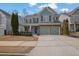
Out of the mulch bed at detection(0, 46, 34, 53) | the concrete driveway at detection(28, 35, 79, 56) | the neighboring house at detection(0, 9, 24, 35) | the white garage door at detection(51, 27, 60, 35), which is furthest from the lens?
the white garage door at detection(51, 27, 60, 35)

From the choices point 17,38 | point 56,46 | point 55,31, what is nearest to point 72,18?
point 55,31

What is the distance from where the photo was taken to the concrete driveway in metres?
7.83

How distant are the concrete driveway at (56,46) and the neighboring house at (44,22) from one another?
0.19 meters

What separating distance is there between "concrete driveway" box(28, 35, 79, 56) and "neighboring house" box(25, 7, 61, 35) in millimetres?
188

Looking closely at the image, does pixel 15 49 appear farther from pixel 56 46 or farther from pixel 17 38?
pixel 56 46

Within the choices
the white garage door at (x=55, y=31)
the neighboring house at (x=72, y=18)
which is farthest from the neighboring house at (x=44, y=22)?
the neighboring house at (x=72, y=18)

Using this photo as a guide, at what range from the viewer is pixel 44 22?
8398 mm

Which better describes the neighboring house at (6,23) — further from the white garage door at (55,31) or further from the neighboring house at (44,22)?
the white garage door at (55,31)

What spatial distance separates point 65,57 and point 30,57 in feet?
2.89

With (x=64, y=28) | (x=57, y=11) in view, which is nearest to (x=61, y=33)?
(x=64, y=28)

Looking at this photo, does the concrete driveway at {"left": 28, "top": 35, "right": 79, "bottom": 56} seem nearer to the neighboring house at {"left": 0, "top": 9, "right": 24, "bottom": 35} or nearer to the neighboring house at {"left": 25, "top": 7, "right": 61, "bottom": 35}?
the neighboring house at {"left": 25, "top": 7, "right": 61, "bottom": 35}

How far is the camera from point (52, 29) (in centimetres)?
848

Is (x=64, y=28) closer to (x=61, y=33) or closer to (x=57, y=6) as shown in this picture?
(x=61, y=33)

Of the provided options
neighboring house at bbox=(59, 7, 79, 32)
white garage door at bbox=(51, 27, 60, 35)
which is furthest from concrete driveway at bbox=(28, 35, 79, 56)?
neighboring house at bbox=(59, 7, 79, 32)
